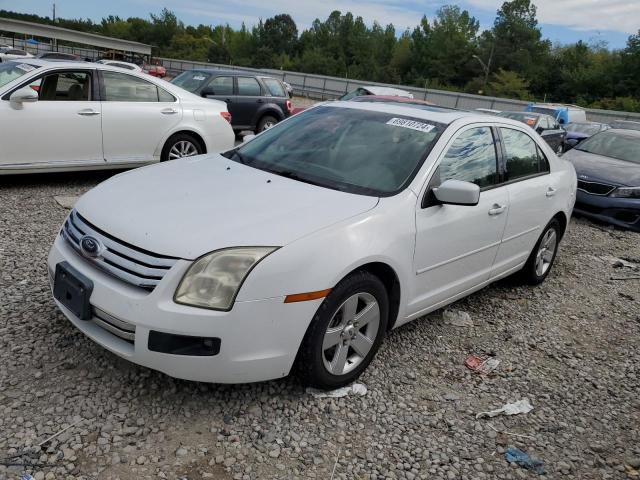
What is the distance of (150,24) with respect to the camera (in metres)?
116

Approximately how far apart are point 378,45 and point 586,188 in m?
87.8

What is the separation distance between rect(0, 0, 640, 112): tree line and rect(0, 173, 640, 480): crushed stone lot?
52.3m

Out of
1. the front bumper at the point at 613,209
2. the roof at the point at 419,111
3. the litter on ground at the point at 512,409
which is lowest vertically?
the litter on ground at the point at 512,409

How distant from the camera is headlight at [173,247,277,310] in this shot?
2564 millimetres

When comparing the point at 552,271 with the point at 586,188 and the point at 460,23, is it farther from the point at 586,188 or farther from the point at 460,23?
the point at 460,23

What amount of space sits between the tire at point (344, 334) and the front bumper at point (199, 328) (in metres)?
0.09

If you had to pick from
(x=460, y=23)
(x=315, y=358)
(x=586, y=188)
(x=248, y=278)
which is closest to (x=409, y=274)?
(x=315, y=358)

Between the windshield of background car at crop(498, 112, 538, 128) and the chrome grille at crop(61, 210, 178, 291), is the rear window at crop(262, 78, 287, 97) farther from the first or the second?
the chrome grille at crop(61, 210, 178, 291)

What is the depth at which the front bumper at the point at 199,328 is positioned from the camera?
2.55 m

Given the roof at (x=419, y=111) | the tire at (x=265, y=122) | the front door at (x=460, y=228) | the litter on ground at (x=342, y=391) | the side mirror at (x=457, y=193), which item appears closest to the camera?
the litter on ground at (x=342, y=391)

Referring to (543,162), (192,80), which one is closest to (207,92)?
(192,80)

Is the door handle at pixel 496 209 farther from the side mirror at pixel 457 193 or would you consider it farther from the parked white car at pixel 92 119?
the parked white car at pixel 92 119

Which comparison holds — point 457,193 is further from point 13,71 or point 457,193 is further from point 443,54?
point 443,54

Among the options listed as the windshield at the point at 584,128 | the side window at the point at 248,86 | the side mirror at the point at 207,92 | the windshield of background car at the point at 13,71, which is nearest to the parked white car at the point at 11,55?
the side mirror at the point at 207,92
